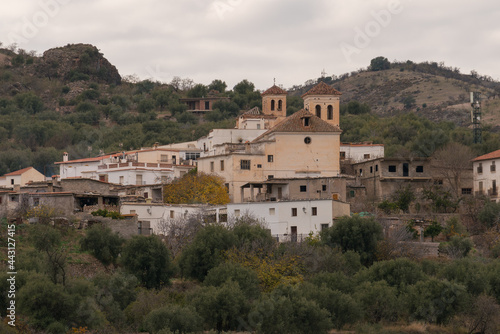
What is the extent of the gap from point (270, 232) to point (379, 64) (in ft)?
350

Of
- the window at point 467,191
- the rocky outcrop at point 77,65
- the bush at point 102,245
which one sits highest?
the rocky outcrop at point 77,65

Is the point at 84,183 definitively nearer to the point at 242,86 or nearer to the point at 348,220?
the point at 348,220

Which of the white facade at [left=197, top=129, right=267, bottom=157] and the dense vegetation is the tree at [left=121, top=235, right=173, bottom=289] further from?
the white facade at [left=197, top=129, right=267, bottom=157]

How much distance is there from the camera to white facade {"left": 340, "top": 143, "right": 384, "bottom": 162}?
69562 millimetres

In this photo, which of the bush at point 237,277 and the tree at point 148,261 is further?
the tree at point 148,261

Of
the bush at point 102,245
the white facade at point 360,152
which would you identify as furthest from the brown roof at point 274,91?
the bush at point 102,245

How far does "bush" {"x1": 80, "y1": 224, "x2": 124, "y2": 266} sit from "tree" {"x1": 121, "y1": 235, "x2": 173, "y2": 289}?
1.38 metres

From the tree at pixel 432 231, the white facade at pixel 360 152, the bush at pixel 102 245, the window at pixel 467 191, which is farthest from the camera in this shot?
the white facade at pixel 360 152

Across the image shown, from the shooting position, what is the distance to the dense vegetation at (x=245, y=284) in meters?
39.1

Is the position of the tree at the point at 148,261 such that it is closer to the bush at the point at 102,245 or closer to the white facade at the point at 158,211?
the bush at the point at 102,245

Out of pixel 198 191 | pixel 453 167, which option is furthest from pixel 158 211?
pixel 453 167

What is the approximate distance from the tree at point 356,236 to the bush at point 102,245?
33.0ft

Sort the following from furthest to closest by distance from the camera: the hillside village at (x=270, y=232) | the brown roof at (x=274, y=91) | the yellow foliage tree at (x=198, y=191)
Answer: the brown roof at (x=274, y=91), the yellow foliage tree at (x=198, y=191), the hillside village at (x=270, y=232)

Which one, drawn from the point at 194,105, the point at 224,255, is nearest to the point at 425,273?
the point at 224,255
